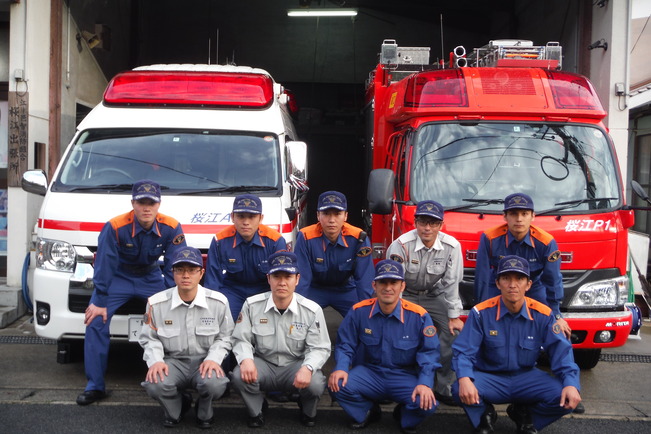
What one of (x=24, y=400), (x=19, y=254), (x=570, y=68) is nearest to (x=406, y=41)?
(x=570, y=68)

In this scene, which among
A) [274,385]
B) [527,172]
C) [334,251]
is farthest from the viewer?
[527,172]

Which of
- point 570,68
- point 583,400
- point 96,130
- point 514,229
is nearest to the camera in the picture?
point 514,229

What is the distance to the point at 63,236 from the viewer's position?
579cm

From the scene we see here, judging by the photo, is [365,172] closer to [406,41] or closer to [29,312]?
[29,312]

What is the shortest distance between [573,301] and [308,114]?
35.3ft

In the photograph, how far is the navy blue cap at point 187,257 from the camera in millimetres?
5047

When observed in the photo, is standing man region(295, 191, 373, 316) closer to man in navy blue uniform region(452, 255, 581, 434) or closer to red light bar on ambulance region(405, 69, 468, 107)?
man in navy blue uniform region(452, 255, 581, 434)

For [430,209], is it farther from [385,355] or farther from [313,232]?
[385,355]

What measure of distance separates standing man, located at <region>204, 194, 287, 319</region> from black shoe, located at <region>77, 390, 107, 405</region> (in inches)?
45.5

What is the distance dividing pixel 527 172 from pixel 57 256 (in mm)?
3913

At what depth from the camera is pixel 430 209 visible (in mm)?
5570

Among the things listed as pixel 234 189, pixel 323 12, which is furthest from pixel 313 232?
pixel 323 12

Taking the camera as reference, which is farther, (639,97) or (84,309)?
(639,97)

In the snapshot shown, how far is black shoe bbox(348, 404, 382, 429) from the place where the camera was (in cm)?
510
